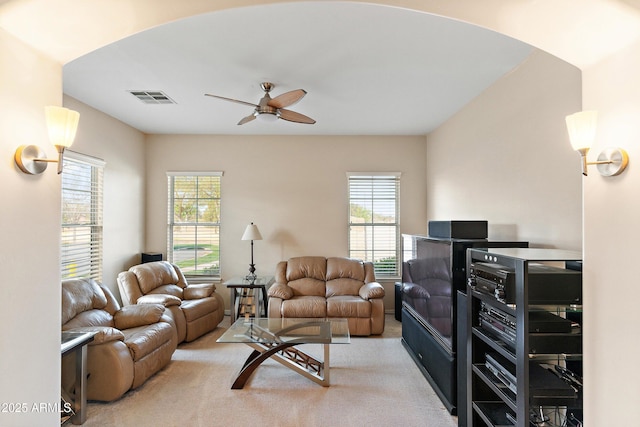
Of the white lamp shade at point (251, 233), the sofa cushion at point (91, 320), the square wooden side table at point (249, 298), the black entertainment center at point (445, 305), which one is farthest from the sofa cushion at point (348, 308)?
the sofa cushion at point (91, 320)

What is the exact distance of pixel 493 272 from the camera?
179cm

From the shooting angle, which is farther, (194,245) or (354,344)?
(194,245)

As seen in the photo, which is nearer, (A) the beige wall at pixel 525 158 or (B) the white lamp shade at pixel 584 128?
(B) the white lamp shade at pixel 584 128

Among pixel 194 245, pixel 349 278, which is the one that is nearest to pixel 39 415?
pixel 349 278

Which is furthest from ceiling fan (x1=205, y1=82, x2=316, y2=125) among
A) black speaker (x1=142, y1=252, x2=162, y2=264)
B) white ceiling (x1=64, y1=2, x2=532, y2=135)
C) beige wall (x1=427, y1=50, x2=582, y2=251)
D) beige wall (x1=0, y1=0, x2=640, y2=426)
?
black speaker (x1=142, y1=252, x2=162, y2=264)

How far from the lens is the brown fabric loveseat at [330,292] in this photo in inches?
170

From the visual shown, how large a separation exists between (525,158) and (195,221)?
4735 millimetres

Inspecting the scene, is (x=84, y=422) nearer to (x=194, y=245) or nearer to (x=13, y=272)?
(x=13, y=272)

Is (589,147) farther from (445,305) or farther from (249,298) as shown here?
(249,298)

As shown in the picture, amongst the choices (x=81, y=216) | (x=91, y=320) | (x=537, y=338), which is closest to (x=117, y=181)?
(x=81, y=216)

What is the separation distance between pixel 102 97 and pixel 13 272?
328cm

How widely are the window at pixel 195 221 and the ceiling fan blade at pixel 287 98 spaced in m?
2.74

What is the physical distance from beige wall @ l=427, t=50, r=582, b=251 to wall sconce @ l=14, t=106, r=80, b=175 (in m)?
2.82

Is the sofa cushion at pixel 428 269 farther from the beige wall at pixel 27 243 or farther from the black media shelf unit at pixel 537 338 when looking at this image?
the beige wall at pixel 27 243
